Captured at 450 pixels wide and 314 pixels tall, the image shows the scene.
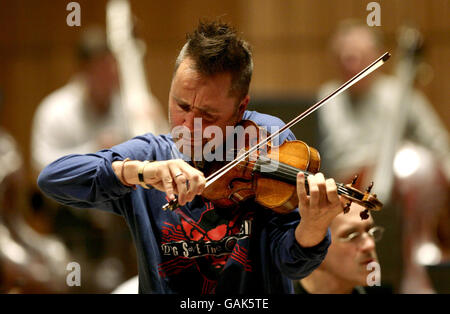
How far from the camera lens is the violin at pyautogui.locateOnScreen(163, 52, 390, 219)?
1454 mm

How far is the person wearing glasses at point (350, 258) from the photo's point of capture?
71.2 inches

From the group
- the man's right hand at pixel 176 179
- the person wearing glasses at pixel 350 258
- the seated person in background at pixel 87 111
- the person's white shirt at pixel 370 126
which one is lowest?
the person wearing glasses at pixel 350 258

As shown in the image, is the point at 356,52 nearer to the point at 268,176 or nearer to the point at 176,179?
the point at 268,176

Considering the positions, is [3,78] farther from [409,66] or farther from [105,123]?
[409,66]

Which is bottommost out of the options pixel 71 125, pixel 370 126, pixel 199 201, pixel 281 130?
pixel 199 201

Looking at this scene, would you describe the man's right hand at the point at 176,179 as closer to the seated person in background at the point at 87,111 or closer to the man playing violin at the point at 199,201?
the man playing violin at the point at 199,201

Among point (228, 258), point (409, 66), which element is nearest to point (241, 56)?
point (228, 258)

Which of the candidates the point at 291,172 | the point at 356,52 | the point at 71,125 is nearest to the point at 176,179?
the point at 291,172

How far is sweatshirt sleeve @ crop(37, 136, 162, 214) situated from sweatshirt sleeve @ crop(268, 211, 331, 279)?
352mm

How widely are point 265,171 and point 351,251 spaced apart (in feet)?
1.66

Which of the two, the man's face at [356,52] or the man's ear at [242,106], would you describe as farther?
the man's face at [356,52]

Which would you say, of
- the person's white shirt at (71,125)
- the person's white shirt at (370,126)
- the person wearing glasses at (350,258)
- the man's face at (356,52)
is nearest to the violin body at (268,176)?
the person wearing glasses at (350,258)

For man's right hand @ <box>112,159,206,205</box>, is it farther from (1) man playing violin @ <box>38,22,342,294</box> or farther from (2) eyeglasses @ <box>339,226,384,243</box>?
(2) eyeglasses @ <box>339,226,384,243</box>

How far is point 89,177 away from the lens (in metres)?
1.49
